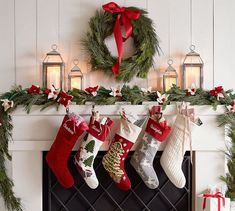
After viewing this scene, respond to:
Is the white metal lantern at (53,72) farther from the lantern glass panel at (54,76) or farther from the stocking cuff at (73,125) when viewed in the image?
the stocking cuff at (73,125)

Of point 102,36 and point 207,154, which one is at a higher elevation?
point 102,36

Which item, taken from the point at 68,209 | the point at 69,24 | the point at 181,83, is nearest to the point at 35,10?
the point at 69,24

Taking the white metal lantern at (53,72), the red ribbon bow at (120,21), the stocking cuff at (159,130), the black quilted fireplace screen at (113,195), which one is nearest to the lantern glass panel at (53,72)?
the white metal lantern at (53,72)

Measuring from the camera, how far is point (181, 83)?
258cm

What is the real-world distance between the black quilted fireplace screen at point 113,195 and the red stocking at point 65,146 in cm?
16

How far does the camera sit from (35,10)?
8.55 feet

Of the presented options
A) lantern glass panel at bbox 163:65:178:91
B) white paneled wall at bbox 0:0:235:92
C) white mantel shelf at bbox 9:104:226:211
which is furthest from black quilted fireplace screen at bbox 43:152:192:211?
white paneled wall at bbox 0:0:235:92

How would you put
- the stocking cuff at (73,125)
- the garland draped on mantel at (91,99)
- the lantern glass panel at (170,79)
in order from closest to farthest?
the stocking cuff at (73,125), the garland draped on mantel at (91,99), the lantern glass panel at (170,79)

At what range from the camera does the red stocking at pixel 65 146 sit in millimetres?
2355

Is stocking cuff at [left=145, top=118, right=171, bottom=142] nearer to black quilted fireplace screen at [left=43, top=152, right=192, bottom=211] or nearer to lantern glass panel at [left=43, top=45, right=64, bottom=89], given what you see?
black quilted fireplace screen at [left=43, top=152, right=192, bottom=211]

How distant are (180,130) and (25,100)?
100 centimetres

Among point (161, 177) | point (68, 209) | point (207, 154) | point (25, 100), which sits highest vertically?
point (25, 100)

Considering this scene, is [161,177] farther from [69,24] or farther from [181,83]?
[69,24]

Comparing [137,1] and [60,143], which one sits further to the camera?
[137,1]
